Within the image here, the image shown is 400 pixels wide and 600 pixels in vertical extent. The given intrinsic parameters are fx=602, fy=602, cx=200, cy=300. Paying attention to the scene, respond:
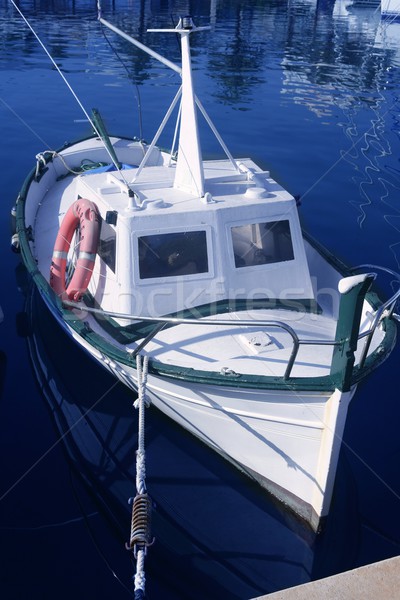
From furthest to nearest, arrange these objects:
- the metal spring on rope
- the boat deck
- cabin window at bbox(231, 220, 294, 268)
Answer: cabin window at bbox(231, 220, 294, 268), the boat deck, the metal spring on rope

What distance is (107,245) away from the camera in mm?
9234

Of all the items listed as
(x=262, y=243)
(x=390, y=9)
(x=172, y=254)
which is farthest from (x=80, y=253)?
(x=390, y=9)

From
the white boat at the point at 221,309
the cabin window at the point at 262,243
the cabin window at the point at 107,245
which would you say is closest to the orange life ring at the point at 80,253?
the white boat at the point at 221,309

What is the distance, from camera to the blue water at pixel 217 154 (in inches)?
290

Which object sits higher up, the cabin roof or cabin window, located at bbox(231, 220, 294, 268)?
the cabin roof

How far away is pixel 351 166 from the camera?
63.3ft

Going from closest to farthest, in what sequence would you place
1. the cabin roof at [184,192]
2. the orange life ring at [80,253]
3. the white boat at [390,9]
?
1. the cabin roof at [184,192]
2. the orange life ring at [80,253]
3. the white boat at [390,9]

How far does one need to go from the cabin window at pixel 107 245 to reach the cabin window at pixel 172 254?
0.62 m

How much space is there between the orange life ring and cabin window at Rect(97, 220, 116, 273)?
130mm

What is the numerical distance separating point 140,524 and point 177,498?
2547 mm

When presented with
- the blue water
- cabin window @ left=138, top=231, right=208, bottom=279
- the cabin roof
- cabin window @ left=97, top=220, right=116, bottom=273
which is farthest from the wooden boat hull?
the cabin roof

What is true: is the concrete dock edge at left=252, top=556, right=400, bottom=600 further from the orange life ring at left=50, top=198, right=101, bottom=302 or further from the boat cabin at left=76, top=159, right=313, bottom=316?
the orange life ring at left=50, top=198, right=101, bottom=302

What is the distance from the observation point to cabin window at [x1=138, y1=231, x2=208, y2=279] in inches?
341

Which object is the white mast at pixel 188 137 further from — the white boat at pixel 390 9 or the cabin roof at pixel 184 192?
the white boat at pixel 390 9
